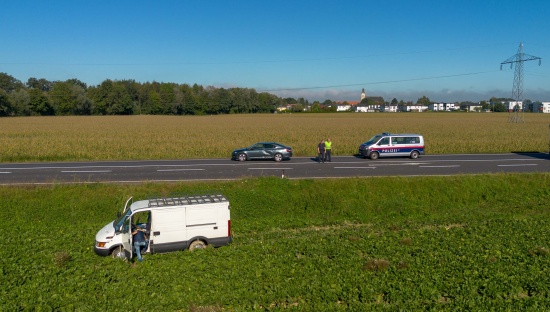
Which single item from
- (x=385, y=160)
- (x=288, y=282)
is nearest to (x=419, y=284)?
(x=288, y=282)

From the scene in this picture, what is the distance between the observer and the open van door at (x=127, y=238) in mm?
12070

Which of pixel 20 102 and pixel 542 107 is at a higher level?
pixel 20 102

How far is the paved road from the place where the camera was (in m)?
24.8

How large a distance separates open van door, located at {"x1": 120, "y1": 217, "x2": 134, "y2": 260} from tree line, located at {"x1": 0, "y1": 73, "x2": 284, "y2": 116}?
114m

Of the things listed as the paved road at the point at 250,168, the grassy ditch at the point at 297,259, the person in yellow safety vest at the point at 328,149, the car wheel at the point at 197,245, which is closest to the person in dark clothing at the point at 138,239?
the grassy ditch at the point at 297,259

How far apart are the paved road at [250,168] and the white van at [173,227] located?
10659mm

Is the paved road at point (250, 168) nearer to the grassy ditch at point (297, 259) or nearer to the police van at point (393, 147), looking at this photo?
the police van at point (393, 147)

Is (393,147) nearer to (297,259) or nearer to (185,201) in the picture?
(185,201)

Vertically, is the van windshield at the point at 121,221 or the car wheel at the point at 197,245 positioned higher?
the van windshield at the point at 121,221

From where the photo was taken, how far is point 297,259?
1189 cm

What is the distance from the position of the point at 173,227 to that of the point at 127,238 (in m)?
1.33

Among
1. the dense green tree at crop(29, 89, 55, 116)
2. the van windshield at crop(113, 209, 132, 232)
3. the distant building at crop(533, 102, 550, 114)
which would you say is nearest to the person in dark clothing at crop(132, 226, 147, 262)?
the van windshield at crop(113, 209, 132, 232)

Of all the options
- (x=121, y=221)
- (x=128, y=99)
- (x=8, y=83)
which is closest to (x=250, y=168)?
(x=121, y=221)

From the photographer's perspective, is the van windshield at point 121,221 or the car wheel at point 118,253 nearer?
the car wheel at point 118,253
